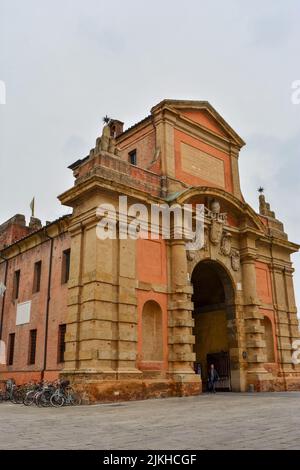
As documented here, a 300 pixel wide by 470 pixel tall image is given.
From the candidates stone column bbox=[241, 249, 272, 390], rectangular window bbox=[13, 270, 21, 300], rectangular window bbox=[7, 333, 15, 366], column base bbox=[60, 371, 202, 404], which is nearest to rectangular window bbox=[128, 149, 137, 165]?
stone column bbox=[241, 249, 272, 390]

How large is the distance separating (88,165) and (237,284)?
386 inches

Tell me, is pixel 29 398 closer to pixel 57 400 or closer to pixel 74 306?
pixel 57 400

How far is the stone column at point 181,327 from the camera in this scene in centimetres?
1795

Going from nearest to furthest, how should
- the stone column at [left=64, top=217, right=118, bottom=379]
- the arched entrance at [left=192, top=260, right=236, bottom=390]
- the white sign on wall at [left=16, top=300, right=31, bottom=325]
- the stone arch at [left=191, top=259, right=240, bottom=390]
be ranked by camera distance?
Result: the stone column at [left=64, top=217, right=118, bottom=379]
the stone arch at [left=191, top=259, right=240, bottom=390]
the arched entrance at [left=192, top=260, right=236, bottom=390]
the white sign on wall at [left=16, top=300, right=31, bottom=325]

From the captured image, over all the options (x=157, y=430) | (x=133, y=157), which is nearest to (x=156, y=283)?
(x=133, y=157)

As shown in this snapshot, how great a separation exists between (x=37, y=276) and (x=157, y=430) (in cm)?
1636

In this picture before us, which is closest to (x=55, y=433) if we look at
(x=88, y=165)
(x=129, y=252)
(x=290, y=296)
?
(x=129, y=252)

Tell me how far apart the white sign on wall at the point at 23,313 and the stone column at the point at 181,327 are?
8069 mm

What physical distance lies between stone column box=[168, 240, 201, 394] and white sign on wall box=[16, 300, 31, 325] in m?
8.07

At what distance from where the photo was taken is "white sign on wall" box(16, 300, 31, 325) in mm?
22902

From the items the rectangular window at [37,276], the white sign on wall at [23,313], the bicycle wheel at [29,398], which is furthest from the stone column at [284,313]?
the bicycle wheel at [29,398]

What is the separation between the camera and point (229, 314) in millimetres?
23016

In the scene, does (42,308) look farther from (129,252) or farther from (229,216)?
(229,216)

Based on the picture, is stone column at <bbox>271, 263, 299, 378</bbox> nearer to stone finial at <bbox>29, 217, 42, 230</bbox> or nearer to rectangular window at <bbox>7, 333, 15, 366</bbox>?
rectangular window at <bbox>7, 333, 15, 366</bbox>
